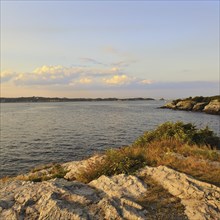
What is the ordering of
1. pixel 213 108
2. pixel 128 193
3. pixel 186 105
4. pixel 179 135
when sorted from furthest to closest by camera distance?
pixel 186 105 < pixel 213 108 < pixel 179 135 < pixel 128 193

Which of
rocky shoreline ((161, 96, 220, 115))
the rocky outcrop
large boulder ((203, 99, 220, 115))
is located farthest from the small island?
rocky shoreline ((161, 96, 220, 115))

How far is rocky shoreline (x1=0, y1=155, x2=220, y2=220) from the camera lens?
7348 mm

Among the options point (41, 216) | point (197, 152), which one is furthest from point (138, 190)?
point (197, 152)

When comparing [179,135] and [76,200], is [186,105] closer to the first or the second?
[179,135]

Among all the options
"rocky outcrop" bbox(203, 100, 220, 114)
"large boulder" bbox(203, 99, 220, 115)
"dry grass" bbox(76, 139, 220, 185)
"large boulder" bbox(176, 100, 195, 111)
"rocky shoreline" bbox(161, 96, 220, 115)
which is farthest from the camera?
"large boulder" bbox(176, 100, 195, 111)

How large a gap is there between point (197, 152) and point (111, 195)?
655cm

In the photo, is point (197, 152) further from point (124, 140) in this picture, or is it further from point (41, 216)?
point (124, 140)

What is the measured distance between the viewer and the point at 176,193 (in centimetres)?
853

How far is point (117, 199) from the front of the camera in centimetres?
820

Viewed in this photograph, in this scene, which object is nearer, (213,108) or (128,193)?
(128,193)

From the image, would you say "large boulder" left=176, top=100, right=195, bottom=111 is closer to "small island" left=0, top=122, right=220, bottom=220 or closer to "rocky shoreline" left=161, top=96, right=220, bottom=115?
"rocky shoreline" left=161, top=96, right=220, bottom=115

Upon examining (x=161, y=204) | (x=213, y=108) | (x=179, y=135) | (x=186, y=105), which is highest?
(x=186, y=105)

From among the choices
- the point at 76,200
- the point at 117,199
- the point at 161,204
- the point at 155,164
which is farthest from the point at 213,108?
the point at 76,200

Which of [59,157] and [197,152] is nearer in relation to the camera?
[197,152]
